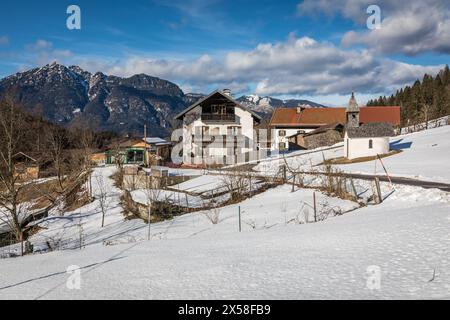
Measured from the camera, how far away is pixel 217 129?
5162 cm

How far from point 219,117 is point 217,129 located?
1523mm

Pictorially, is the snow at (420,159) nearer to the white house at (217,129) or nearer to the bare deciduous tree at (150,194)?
the bare deciduous tree at (150,194)

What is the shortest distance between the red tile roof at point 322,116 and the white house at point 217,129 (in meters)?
20.3

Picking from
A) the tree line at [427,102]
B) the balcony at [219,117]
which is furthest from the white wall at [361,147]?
the tree line at [427,102]

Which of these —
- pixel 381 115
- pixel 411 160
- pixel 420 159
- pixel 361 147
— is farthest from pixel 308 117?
pixel 411 160

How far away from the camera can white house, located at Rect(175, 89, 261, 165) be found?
51375 mm

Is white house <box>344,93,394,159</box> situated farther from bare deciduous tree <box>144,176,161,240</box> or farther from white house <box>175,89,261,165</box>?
bare deciduous tree <box>144,176,161,240</box>

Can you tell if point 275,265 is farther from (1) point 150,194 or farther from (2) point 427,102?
(2) point 427,102

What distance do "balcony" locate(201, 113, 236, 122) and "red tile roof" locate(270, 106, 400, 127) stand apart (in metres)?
21.1

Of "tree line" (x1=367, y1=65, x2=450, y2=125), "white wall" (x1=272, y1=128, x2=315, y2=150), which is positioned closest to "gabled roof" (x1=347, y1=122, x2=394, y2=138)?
"white wall" (x1=272, y1=128, x2=315, y2=150)

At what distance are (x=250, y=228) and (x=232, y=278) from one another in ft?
31.1
